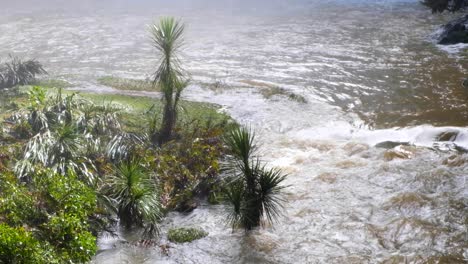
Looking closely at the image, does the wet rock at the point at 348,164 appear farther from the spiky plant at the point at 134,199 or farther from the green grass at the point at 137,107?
the spiky plant at the point at 134,199

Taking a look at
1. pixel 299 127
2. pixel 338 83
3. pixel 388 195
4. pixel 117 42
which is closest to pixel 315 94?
pixel 338 83

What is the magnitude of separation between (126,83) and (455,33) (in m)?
15.0

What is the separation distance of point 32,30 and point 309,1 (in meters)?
21.1

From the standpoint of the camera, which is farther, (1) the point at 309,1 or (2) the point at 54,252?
(1) the point at 309,1

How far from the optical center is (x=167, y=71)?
44.7 feet

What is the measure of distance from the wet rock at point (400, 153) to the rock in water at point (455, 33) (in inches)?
477

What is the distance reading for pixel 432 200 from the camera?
10.2 metres

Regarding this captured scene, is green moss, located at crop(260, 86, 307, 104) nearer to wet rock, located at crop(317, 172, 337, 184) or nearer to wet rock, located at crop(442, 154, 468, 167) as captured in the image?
wet rock, located at crop(317, 172, 337, 184)

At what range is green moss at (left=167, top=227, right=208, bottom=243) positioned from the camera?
9742mm

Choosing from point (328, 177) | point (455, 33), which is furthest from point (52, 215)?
point (455, 33)

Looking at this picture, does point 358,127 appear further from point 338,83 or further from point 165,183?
point 165,183

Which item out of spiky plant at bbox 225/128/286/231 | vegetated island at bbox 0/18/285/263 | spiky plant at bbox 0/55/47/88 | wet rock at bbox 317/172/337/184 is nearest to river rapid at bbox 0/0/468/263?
Result: wet rock at bbox 317/172/337/184

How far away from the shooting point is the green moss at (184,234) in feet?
32.0

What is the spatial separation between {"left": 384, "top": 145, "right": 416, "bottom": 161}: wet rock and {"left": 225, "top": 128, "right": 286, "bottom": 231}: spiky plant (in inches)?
162
